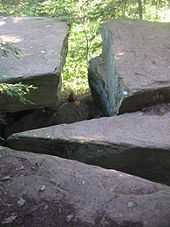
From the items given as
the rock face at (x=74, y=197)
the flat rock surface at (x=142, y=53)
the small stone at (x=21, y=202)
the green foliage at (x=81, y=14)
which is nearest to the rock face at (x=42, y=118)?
the flat rock surface at (x=142, y=53)

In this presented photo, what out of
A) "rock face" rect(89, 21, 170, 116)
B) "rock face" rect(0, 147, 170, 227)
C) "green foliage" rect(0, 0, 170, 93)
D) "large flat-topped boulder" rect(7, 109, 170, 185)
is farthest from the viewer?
"green foliage" rect(0, 0, 170, 93)

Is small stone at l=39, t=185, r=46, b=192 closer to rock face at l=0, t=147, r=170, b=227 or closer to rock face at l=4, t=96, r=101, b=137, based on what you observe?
rock face at l=0, t=147, r=170, b=227

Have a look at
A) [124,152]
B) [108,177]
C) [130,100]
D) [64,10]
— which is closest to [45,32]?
[64,10]

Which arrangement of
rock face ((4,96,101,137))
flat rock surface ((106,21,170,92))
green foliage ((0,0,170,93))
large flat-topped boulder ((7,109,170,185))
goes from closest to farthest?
large flat-topped boulder ((7,109,170,185)) → flat rock surface ((106,21,170,92)) → rock face ((4,96,101,137)) → green foliage ((0,0,170,93))

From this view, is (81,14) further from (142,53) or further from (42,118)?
(42,118)

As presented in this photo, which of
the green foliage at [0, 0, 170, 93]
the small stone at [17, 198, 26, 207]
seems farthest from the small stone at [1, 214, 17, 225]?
the green foliage at [0, 0, 170, 93]

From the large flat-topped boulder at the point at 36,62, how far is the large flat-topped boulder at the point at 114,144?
2.04 feet

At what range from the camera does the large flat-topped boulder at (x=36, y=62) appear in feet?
16.6

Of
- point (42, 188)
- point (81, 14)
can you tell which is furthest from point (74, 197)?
point (81, 14)

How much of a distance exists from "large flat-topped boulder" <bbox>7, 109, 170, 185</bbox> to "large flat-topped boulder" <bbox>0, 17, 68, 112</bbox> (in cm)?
62

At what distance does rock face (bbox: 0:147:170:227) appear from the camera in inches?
129

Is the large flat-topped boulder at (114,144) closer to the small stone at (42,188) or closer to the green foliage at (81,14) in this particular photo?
the small stone at (42,188)

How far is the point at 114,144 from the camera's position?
427cm

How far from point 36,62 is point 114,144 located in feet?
5.45
